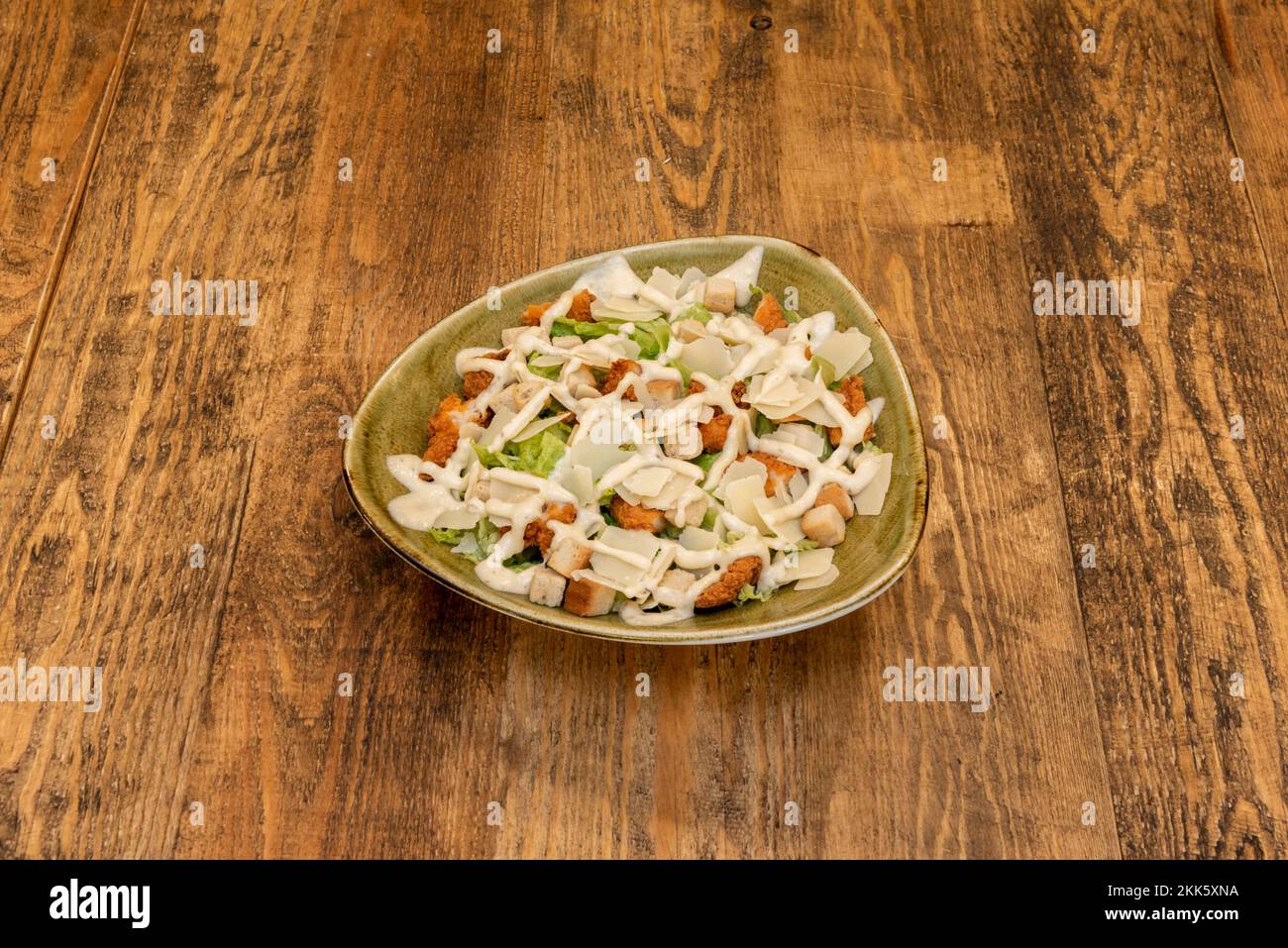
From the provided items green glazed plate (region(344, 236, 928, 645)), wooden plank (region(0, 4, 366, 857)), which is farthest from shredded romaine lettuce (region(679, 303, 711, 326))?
wooden plank (region(0, 4, 366, 857))

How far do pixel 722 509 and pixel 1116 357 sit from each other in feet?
2.98

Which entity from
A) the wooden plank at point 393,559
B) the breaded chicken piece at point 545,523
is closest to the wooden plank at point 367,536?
the wooden plank at point 393,559

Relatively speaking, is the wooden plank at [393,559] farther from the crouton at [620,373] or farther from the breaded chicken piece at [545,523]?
the crouton at [620,373]

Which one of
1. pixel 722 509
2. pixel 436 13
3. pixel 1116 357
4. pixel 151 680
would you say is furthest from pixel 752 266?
pixel 436 13

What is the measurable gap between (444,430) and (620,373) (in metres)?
0.27

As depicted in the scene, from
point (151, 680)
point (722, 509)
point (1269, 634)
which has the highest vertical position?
point (722, 509)

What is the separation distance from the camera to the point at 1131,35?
2758mm

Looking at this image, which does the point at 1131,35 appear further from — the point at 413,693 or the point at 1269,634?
the point at 413,693

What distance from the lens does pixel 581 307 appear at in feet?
6.13

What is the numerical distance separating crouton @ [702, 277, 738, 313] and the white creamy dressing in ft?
0.08

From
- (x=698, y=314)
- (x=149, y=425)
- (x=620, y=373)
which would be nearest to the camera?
(x=620, y=373)

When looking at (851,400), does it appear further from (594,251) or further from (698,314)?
(594,251)

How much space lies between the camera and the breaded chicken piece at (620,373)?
5.73 feet

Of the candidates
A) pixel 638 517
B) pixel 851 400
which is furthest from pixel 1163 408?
pixel 638 517
